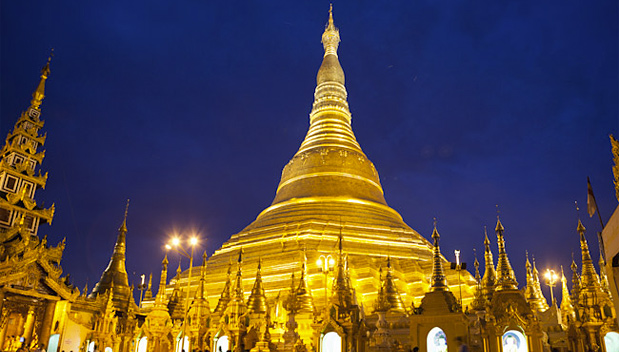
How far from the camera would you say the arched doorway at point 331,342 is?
1366cm

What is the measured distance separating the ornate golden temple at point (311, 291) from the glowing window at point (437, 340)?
0.11 feet

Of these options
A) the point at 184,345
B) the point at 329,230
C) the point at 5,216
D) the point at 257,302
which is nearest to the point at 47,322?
the point at 5,216

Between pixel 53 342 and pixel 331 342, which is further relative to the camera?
pixel 53 342

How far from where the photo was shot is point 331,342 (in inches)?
542

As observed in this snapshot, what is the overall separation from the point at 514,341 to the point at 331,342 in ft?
15.9

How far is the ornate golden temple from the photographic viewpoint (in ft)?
44.2

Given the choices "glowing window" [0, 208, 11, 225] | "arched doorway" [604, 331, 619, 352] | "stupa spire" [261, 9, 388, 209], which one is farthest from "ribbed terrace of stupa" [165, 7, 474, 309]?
"glowing window" [0, 208, 11, 225]

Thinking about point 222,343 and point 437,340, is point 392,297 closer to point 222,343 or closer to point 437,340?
point 222,343

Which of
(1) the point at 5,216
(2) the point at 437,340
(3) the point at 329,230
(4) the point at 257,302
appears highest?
(3) the point at 329,230

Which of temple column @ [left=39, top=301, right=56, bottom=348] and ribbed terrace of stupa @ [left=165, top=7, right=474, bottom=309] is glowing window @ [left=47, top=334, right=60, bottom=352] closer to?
temple column @ [left=39, top=301, right=56, bottom=348]

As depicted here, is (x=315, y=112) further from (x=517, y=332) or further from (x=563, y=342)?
(x=517, y=332)

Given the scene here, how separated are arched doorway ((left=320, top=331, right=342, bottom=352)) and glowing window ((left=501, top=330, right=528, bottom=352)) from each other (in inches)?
171

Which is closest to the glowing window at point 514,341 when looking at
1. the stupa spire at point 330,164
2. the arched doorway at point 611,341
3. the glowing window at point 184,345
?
the arched doorway at point 611,341

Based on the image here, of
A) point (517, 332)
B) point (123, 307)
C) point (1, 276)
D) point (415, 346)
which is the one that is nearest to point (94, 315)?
point (123, 307)
